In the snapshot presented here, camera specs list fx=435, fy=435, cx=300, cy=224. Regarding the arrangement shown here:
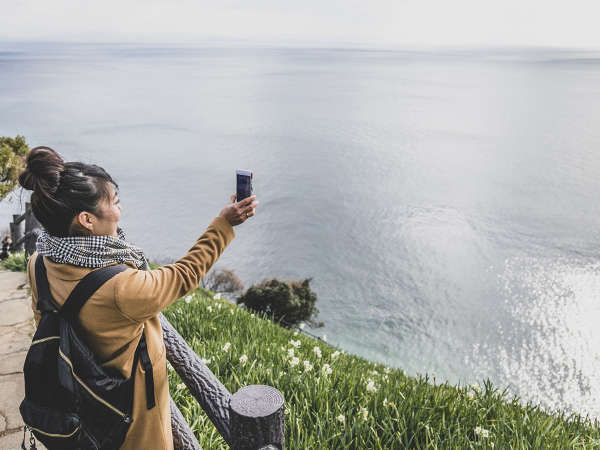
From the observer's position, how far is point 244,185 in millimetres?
2021

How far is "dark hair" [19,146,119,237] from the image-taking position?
63.9 inches

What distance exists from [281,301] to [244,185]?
3392 cm

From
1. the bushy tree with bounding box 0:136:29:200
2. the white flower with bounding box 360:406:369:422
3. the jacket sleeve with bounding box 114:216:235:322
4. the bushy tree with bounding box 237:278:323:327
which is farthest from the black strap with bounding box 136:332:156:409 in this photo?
the bushy tree with bounding box 237:278:323:327

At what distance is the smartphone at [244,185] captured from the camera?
6.62ft

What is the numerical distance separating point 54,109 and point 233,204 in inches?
7519

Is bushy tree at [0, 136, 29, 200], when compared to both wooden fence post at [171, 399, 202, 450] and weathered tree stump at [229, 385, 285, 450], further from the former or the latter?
weathered tree stump at [229, 385, 285, 450]

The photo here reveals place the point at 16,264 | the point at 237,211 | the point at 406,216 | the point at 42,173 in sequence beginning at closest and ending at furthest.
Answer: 1. the point at 42,173
2. the point at 237,211
3. the point at 16,264
4. the point at 406,216

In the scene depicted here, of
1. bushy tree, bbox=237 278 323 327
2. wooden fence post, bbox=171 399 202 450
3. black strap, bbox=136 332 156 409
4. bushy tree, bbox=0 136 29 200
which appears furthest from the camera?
bushy tree, bbox=237 278 323 327

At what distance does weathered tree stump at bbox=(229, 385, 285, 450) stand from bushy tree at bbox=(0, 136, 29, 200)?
26.8 metres

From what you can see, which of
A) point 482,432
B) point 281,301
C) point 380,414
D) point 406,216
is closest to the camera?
point 482,432

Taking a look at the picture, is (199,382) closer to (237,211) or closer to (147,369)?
(147,369)


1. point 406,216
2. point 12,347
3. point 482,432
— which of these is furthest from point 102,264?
point 406,216

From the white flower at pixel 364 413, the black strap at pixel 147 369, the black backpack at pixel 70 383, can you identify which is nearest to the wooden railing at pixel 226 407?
the black strap at pixel 147 369

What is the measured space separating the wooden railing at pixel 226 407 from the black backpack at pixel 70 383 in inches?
15.0
